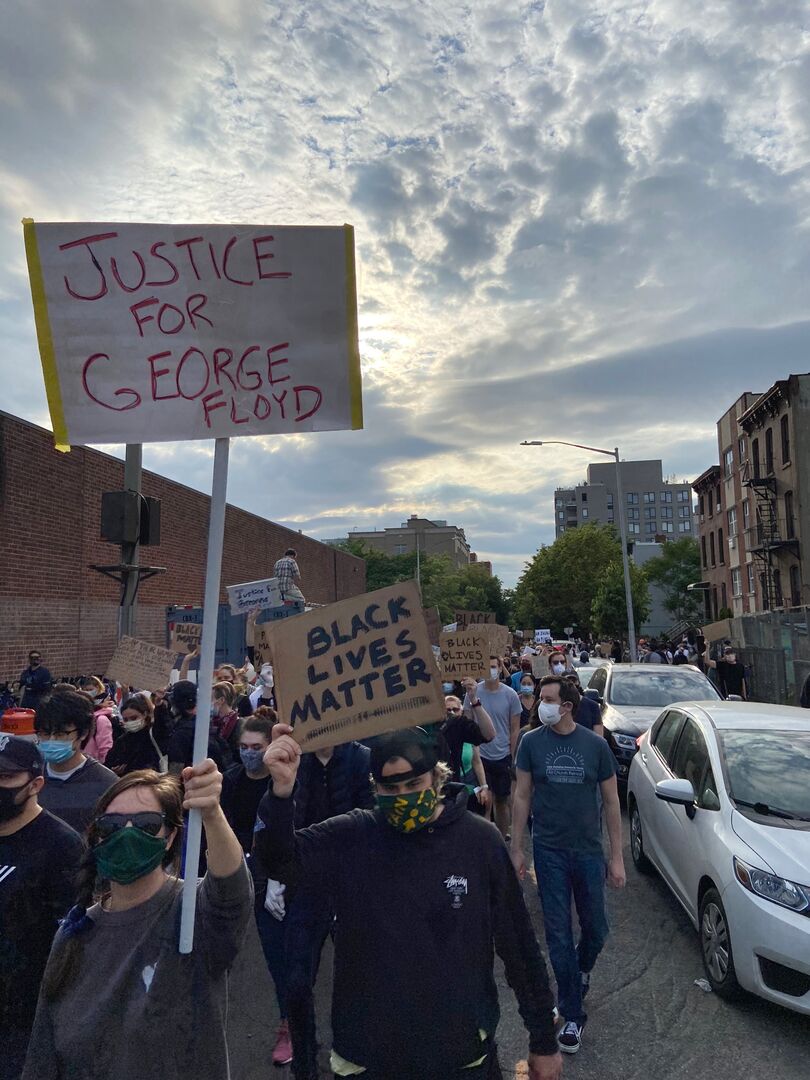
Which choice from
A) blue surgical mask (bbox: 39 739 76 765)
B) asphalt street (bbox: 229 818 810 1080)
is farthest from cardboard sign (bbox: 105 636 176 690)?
blue surgical mask (bbox: 39 739 76 765)

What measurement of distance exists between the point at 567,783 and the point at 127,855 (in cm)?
304

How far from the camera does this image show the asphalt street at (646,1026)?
4.13 metres

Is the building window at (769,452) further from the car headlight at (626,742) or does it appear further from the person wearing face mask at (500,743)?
the person wearing face mask at (500,743)

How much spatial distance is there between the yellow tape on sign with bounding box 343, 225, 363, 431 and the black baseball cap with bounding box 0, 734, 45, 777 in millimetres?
1670

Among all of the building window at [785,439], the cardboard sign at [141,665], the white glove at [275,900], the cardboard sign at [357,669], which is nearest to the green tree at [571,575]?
the building window at [785,439]

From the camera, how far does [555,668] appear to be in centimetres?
1316

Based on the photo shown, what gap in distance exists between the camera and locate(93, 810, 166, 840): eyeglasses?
2.33 m

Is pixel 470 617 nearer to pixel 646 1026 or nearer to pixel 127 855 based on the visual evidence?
pixel 646 1026

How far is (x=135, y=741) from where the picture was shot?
6.39 metres

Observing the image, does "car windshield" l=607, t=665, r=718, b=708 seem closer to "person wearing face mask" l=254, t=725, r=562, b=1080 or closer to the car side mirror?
the car side mirror

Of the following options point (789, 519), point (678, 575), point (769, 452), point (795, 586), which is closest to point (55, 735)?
point (795, 586)

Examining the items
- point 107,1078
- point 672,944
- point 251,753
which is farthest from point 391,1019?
point 672,944

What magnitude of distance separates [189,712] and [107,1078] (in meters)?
4.14

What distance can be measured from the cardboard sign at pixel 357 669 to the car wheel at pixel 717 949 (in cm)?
284
